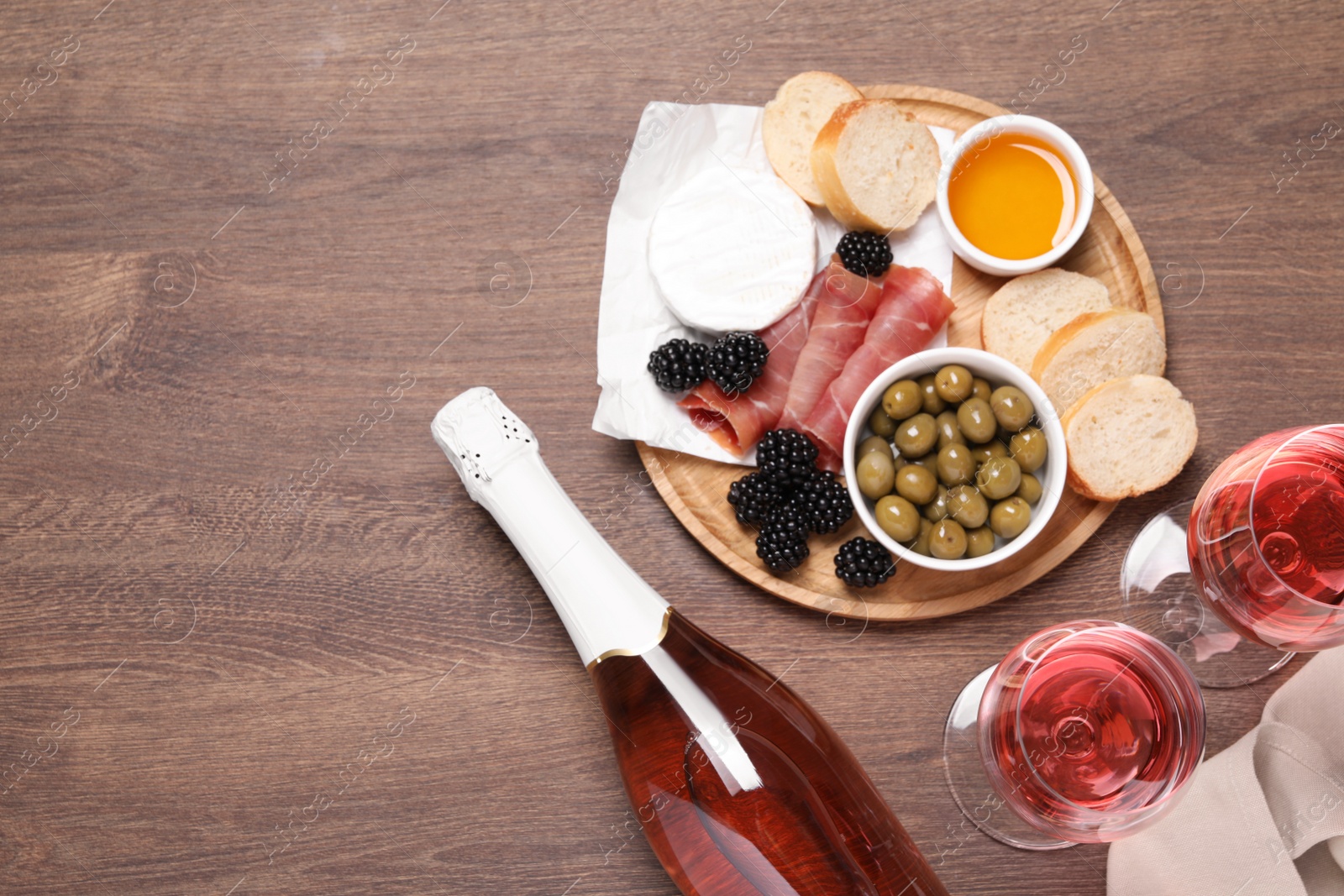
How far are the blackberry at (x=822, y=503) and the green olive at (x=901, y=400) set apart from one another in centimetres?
13

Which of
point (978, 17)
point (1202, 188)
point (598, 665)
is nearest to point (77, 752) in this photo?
point (598, 665)

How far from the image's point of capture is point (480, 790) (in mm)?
1215

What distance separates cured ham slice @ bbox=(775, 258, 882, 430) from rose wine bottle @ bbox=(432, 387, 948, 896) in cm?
35

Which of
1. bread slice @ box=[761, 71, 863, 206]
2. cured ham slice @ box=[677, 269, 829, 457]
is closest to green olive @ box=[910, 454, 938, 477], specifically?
cured ham slice @ box=[677, 269, 829, 457]

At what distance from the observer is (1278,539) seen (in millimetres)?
1013

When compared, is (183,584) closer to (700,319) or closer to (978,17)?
(700,319)

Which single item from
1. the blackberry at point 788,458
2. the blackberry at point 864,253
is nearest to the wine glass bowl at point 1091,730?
the blackberry at point 788,458

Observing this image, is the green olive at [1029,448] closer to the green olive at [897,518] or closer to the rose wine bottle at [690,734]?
the green olive at [897,518]

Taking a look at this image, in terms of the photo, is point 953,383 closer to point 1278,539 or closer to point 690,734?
point 1278,539

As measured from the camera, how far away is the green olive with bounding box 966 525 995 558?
44.0 inches

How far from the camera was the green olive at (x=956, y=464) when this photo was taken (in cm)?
111

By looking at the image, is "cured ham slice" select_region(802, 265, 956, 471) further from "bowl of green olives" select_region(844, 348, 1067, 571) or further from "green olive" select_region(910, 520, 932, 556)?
"green olive" select_region(910, 520, 932, 556)

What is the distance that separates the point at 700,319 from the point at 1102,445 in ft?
1.93

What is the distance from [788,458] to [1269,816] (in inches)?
29.0
